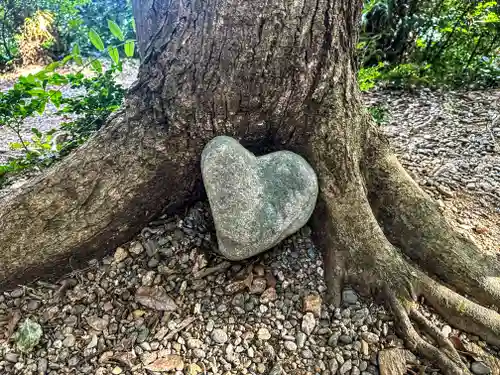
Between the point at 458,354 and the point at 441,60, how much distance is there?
132 inches

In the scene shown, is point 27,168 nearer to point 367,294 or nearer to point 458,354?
point 367,294

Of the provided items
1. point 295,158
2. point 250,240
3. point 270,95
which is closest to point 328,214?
point 295,158

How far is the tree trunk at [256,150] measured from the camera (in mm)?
1593

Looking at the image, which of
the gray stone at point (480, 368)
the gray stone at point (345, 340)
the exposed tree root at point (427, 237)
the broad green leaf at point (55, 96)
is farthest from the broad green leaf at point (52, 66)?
the gray stone at point (480, 368)

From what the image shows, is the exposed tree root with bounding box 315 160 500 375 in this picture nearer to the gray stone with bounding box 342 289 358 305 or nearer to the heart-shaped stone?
the gray stone with bounding box 342 289 358 305

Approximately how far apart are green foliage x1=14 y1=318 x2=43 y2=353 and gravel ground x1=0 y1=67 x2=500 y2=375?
0.02 m

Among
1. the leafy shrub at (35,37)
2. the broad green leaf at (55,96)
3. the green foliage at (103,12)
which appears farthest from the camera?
the green foliage at (103,12)

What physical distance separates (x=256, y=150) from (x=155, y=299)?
77 centimetres

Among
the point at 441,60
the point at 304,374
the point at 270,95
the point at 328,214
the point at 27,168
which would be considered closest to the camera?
the point at 304,374

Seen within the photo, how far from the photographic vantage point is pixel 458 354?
61.3 inches

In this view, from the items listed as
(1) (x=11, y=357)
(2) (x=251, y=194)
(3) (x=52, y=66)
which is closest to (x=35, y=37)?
(3) (x=52, y=66)

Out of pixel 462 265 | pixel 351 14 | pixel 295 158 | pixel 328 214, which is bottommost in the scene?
pixel 462 265

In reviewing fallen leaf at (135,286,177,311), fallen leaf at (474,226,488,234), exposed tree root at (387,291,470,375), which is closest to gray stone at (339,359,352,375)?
exposed tree root at (387,291,470,375)

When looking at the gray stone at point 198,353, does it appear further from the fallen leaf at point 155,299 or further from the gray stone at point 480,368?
the gray stone at point 480,368
